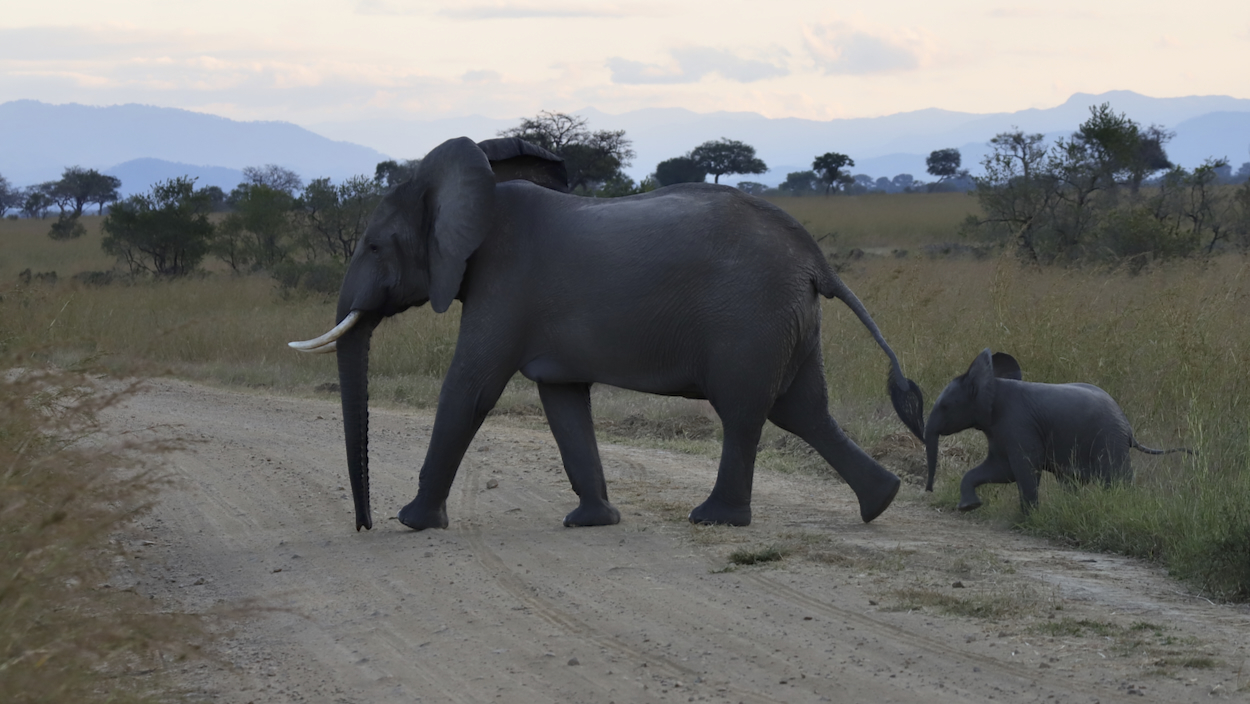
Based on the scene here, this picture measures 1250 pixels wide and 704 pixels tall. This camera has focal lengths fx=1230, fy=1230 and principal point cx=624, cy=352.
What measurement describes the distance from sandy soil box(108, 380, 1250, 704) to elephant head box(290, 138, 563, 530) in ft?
2.15

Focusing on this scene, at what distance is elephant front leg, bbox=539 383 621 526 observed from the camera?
673cm

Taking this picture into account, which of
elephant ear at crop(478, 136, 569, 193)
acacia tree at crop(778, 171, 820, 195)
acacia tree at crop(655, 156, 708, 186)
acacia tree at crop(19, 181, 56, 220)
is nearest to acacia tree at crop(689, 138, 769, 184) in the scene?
acacia tree at crop(655, 156, 708, 186)

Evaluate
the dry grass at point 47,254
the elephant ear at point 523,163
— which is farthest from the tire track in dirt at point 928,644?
the dry grass at point 47,254

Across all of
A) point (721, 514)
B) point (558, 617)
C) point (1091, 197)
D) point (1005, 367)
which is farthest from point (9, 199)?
point (558, 617)

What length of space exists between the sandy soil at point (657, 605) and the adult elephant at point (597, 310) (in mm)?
403

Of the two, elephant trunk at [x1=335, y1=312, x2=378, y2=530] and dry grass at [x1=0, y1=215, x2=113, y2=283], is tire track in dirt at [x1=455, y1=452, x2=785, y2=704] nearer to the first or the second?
elephant trunk at [x1=335, y1=312, x2=378, y2=530]

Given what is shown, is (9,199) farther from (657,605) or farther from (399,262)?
(657,605)

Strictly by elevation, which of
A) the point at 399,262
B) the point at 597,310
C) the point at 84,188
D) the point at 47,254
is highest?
the point at 84,188

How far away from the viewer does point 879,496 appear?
22.1 ft

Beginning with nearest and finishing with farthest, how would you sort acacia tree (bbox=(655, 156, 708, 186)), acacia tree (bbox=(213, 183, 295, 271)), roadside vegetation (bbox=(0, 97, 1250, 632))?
roadside vegetation (bbox=(0, 97, 1250, 632))
acacia tree (bbox=(213, 183, 295, 271))
acacia tree (bbox=(655, 156, 708, 186))

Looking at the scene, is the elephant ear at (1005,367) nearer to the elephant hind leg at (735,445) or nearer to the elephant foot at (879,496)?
the elephant foot at (879,496)

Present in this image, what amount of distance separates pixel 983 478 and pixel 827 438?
88 cm

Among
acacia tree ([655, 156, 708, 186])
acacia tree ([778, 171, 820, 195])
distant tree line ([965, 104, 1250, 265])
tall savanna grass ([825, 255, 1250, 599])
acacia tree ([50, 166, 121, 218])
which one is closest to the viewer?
tall savanna grass ([825, 255, 1250, 599])

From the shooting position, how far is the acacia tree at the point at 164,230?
26.4 metres
